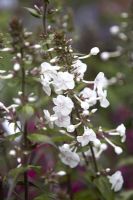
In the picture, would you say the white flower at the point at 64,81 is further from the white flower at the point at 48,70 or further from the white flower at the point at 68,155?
the white flower at the point at 68,155

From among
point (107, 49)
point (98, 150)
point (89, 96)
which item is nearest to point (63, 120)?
point (89, 96)

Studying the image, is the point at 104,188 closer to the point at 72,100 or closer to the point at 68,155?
the point at 68,155

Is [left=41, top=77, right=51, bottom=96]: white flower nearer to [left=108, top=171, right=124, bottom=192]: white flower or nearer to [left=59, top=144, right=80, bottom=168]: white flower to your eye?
[left=59, top=144, right=80, bottom=168]: white flower

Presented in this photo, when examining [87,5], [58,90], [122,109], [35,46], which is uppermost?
[87,5]

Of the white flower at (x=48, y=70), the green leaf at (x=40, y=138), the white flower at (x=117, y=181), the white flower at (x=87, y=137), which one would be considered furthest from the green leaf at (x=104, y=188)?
the white flower at (x=48, y=70)

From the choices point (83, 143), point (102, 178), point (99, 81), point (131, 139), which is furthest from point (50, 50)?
point (131, 139)

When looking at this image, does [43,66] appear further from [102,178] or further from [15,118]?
[102,178]
